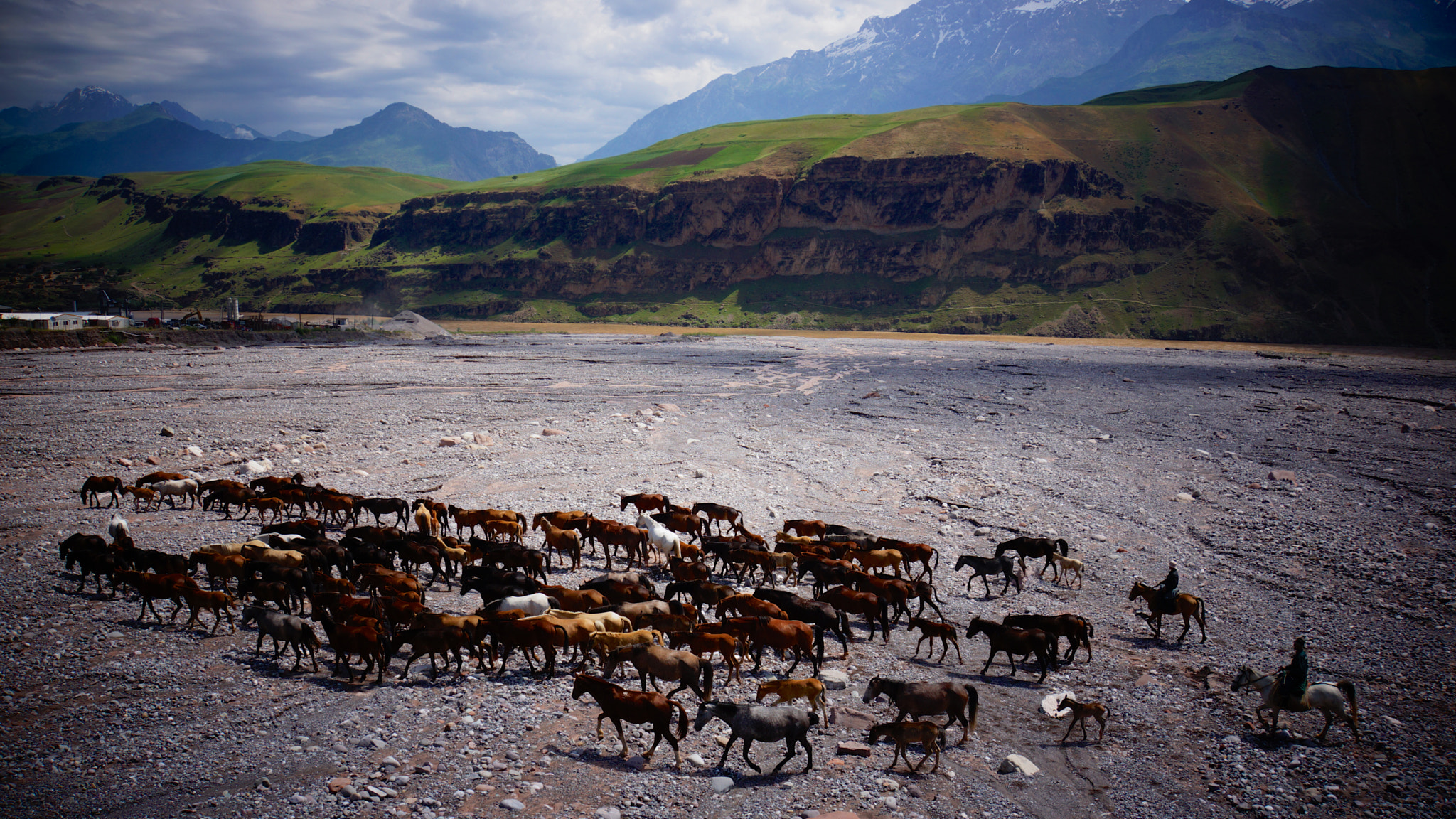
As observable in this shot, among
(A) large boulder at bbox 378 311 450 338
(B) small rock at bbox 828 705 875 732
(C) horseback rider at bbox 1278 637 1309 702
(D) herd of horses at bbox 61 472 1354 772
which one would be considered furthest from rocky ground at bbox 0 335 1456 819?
(A) large boulder at bbox 378 311 450 338

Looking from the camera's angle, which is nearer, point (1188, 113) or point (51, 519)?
point (51, 519)

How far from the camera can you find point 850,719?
26.3 feet

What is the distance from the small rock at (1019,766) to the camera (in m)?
7.14

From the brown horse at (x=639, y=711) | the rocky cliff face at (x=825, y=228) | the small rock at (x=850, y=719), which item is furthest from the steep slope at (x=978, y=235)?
the brown horse at (x=639, y=711)

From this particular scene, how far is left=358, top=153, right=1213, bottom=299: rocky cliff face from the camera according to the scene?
121875 mm

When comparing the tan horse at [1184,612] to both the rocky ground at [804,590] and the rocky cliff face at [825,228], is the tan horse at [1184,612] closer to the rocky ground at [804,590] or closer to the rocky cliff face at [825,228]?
the rocky ground at [804,590]

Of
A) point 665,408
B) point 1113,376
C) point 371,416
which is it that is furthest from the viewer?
point 1113,376

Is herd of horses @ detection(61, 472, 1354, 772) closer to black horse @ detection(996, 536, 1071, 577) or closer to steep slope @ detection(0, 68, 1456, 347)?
black horse @ detection(996, 536, 1071, 577)

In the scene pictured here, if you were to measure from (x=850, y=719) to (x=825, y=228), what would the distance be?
14575 centimetres

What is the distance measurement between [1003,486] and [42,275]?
18175cm

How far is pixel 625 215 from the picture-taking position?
157m

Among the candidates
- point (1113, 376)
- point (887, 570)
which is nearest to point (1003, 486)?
point (887, 570)

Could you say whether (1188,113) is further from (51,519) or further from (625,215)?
(51,519)

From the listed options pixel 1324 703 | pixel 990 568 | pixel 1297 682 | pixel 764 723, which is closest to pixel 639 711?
pixel 764 723
